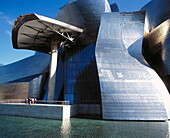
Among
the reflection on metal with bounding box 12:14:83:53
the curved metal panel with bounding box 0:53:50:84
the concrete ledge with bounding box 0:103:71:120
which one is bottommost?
the concrete ledge with bounding box 0:103:71:120

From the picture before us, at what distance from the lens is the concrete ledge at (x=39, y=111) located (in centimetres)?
1006

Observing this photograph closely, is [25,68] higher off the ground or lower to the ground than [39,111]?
higher

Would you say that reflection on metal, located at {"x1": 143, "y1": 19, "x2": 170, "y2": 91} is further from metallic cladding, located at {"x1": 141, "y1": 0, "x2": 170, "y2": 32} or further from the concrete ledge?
the concrete ledge

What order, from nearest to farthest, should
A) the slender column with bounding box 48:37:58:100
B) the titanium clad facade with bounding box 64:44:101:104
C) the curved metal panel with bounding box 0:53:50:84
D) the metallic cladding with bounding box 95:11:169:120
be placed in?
the metallic cladding with bounding box 95:11:169:120, the titanium clad facade with bounding box 64:44:101:104, the slender column with bounding box 48:37:58:100, the curved metal panel with bounding box 0:53:50:84

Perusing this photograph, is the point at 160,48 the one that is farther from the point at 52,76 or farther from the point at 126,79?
the point at 52,76

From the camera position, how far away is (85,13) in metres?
18.1

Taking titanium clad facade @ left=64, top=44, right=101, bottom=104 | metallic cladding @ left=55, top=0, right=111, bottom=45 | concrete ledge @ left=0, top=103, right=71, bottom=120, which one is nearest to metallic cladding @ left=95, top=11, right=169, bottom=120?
metallic cladding @ left=55, top=0, right=111, bottom=45

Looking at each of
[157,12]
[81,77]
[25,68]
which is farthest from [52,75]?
[157,12]

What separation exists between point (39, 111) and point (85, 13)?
1449 centimetres

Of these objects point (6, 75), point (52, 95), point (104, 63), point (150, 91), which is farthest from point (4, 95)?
point (150, 91)

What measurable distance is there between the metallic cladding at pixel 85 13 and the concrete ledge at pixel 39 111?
504 inches

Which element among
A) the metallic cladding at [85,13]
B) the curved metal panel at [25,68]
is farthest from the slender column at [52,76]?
the curved metal panel at [25,68]

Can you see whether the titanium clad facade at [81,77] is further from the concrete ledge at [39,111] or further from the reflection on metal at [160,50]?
the reflection on metal at [160,50]

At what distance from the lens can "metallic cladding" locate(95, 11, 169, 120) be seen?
31.0 ft
